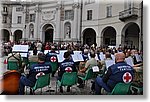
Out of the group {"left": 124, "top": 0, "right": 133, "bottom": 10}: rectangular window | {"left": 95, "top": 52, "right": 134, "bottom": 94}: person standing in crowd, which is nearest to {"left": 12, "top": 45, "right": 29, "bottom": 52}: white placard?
{"left": 95, "top": 52, "right": 134, "bottom": 94}: person standing in crowd

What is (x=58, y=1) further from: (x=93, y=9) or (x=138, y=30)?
(x=138, y=30)

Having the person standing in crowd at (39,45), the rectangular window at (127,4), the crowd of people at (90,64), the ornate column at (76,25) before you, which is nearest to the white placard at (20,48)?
the crowd of people at (90,64)

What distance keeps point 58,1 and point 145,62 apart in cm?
206

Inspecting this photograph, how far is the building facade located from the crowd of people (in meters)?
0.19

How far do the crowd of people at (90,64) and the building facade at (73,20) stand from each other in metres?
0.19

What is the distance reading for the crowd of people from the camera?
3.92 meters

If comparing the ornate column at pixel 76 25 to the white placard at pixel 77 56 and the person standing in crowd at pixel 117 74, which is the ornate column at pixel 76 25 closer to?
the white placard at pixel 77 56

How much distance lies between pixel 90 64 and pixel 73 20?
1041 mm

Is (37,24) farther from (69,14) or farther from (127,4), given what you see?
(127,4)

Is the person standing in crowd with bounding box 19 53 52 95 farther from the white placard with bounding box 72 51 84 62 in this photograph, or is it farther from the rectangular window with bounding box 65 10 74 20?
the white placard with bounding box 72 51 84 62

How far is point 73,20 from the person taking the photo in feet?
16.2

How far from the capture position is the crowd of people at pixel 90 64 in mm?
3918

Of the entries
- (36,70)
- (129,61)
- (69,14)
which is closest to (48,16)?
(69,14)

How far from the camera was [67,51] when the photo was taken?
5129 millimetres
